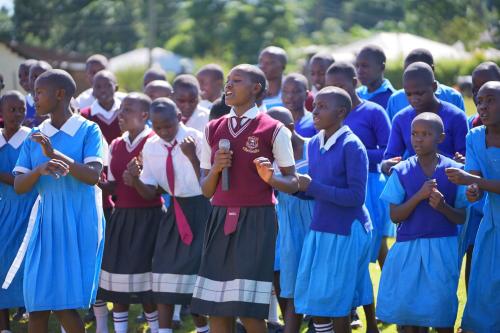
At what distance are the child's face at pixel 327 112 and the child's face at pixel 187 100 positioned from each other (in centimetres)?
222

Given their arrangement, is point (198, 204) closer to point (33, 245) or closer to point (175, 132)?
point (175, 132)

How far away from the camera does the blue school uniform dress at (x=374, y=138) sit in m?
7.72

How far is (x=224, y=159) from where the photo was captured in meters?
5.91

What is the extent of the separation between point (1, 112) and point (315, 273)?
3.43 meters

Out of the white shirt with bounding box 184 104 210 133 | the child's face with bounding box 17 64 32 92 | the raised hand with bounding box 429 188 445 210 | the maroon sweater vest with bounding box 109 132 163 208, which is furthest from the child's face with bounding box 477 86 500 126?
the child's face with bounding box 17 64 32 92

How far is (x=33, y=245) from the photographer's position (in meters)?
6.48

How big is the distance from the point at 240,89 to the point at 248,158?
Answer: 0.48 m

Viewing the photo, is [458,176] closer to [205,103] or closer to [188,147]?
[188,147]

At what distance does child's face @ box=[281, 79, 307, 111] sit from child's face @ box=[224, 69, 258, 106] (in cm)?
198

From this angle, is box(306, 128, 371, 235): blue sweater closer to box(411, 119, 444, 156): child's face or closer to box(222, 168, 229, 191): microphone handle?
box(411, 119, 444, 156): child's face

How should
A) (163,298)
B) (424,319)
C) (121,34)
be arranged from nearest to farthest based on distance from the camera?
(424,319) < (163,298) < (121,34)

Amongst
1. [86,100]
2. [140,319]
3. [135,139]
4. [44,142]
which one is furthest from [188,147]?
[86,100]

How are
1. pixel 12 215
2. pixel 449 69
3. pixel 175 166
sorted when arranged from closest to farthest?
1. pixel 175 166
2. pixel 12 215
3. pixel 449 69

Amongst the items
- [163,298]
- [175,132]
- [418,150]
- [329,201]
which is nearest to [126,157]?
[175,132]
